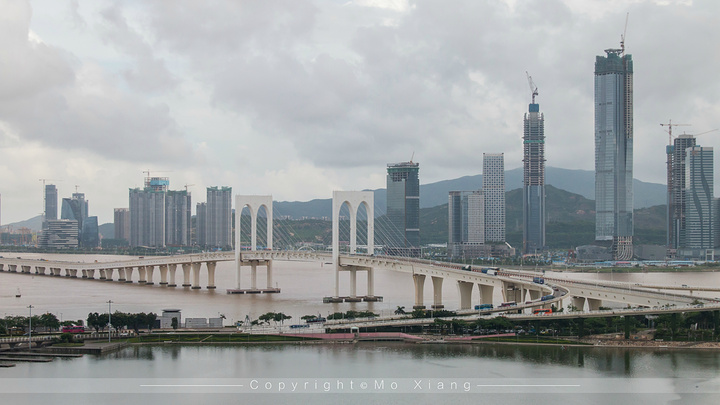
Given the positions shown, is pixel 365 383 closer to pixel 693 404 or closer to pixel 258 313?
pixel 693 404

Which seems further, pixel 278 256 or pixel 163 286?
pixel 163 286

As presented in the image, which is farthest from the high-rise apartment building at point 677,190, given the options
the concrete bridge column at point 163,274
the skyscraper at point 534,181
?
the concrete bridge column at point 163,274

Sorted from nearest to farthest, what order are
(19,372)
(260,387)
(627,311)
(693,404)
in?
(693,404)
(260,387)
(19,372)
(627,311)

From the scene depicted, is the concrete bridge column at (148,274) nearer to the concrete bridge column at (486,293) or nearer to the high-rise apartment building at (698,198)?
the concrete bridge column at (486,293)

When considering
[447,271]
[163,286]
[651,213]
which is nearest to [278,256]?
[163,286]

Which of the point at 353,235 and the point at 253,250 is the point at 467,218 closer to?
the point at 253,250

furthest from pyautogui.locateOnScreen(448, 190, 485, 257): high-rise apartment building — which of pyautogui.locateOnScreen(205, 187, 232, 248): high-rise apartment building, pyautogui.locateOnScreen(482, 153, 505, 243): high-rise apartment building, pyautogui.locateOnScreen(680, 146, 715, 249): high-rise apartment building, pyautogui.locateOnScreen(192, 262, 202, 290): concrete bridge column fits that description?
pyautogui.locateOnScreen(192, 262, 202, 290): concrete bridge column

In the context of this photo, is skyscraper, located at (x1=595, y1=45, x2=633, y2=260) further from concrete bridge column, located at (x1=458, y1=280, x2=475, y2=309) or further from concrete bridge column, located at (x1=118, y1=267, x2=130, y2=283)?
concrete bridge column, located at (x1=458, y1=280, x2=475, y2=309)
